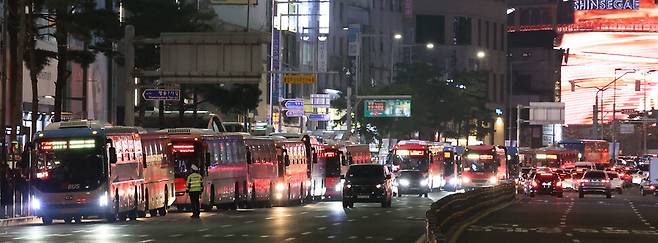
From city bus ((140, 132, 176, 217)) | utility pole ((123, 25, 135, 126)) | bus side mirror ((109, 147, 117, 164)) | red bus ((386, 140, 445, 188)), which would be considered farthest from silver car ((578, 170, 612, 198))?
bus side mirror ((109, 147, 117, 164))

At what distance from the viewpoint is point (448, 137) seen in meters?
151

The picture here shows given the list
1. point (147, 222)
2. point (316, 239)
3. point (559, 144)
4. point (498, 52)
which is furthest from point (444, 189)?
point (498, 52)

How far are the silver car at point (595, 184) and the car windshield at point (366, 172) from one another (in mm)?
27542

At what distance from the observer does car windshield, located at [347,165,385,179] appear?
62344mm

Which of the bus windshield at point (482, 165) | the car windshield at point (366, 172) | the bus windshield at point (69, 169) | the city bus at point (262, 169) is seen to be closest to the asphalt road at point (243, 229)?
the bus windshield at point (69, 169)

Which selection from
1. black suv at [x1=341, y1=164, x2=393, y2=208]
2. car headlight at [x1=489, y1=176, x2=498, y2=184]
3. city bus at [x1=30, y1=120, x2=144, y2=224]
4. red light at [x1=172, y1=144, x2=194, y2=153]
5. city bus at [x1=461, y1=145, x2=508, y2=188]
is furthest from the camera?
city bus at [x1=461, y1=145, x2=508, y2=188]

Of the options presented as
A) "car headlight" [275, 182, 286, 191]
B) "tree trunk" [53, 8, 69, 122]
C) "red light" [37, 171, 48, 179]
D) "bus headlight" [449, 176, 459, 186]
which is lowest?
"bus headlight" [449, 176, 459, 186]

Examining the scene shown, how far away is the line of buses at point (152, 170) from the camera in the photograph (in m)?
47.1

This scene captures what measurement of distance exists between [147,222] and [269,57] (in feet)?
216

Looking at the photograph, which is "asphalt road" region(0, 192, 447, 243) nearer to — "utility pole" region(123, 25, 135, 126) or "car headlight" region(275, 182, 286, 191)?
"utility pole" region(123, 25, 135, 126)

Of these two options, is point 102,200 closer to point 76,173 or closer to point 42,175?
point 76,173

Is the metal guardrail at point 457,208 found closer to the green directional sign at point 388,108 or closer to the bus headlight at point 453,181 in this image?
the bus headlight at point 453,181

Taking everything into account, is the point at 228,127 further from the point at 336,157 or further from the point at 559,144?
the point at 559,144

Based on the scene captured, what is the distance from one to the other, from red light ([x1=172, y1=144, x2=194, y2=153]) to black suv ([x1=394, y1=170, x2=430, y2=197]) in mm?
28919
